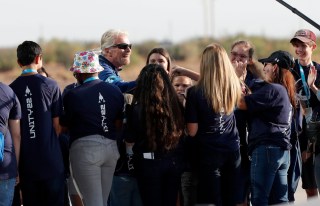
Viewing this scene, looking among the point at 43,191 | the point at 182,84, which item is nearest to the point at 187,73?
the point at 182,84

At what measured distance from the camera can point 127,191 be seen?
24.9ft

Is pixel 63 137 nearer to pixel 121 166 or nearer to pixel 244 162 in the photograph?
pixel 121 166

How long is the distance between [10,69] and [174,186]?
135ft

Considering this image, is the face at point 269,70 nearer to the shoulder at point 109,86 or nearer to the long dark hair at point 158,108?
the long dark hair at point 158,108

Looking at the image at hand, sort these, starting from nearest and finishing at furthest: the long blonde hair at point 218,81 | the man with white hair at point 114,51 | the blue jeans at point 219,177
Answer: the long blonde hair at point 218,81 → the blue jeans at point 219,177 → the man with white hair at point 114,51

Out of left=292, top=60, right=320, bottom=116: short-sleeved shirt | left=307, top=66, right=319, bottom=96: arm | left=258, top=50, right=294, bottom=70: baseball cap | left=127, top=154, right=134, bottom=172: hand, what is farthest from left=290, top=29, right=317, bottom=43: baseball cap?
left=127, top=154, right=134, bottom=172: hand

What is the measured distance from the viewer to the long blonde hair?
7.39m

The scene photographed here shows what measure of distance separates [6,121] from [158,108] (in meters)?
1.28

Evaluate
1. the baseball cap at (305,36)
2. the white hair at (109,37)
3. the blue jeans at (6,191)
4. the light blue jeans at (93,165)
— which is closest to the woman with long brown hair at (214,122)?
the light blue jeans at (93,165)

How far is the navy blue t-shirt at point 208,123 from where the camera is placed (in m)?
7.41

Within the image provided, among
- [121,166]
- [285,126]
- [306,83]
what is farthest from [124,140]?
[306,83]

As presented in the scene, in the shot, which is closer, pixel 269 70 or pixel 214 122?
pixel 214 122

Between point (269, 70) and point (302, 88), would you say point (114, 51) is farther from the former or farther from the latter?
point (302, 88)

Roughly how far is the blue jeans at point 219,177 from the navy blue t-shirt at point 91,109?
0.90m
